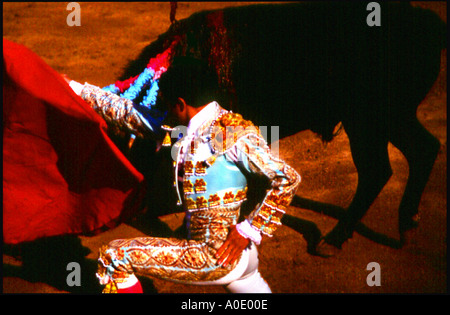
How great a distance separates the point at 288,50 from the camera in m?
3.31

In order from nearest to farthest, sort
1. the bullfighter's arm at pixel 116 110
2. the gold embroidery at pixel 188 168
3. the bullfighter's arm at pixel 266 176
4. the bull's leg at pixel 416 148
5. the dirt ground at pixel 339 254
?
the bullfighter's arm at pixel 266 176 < the gold embroidery at pixel 188 168 < the bullfighter's arm at pixel 116 110 < the dirt ground at pixel 339 254 < the bull's leg at pixel 416 148

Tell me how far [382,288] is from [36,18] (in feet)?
21.3

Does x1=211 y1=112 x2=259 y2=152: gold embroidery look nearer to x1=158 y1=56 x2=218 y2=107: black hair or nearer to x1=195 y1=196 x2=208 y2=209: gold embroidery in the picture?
x1=158 y1=56 x2=218 y2=107: black hair

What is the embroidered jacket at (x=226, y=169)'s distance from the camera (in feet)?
7.05

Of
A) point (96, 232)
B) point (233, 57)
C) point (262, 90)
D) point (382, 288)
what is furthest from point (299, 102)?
point (96, 232)

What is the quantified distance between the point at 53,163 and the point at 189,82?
3.49 ft

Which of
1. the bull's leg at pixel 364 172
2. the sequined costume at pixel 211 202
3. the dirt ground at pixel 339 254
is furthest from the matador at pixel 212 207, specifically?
the bull's leg at pixel 364 172

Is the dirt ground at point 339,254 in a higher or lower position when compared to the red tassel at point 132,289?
lower

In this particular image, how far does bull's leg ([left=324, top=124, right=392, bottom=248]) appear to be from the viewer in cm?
331

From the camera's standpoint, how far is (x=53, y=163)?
2.74 m

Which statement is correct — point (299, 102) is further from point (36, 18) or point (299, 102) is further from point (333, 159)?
point (36, 18)

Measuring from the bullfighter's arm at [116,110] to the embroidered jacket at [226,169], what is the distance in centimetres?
46

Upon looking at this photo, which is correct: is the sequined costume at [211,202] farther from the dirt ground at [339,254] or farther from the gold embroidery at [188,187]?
the dirt ground at [339,254]

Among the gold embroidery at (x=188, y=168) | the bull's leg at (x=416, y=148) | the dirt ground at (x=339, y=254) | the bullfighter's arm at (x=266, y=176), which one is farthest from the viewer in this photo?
the bull's leg at (x=416, y=148)
